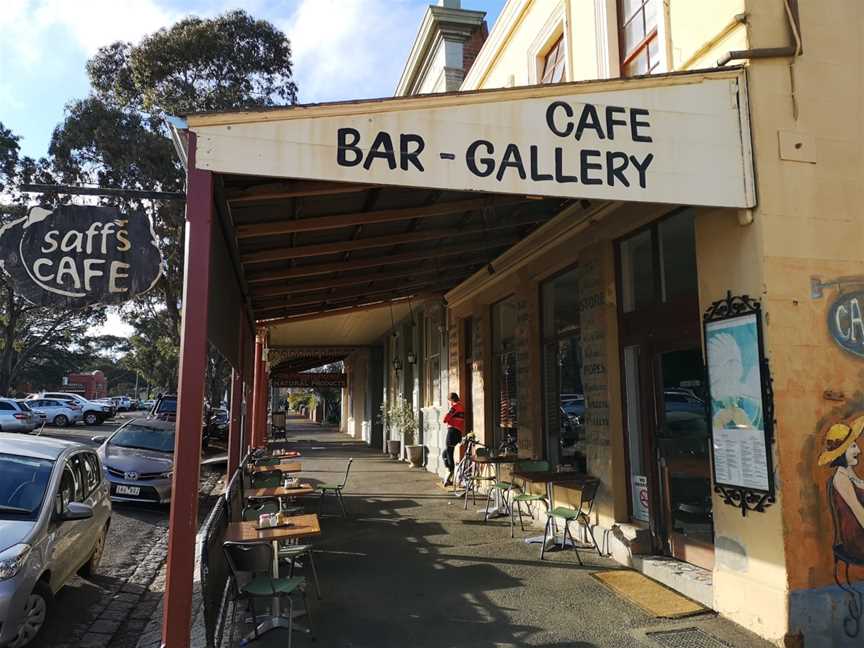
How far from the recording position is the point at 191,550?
12.4ft

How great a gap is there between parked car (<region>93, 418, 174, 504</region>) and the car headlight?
481cm

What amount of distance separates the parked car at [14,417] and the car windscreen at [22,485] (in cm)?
2274

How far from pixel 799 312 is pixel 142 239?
4.65 metres

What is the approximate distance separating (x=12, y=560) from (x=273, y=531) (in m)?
1.75

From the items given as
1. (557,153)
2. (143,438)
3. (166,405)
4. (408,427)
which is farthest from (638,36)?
(166,405)

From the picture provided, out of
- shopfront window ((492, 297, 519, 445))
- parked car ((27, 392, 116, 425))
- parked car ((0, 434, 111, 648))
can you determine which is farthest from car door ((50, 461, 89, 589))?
parked car ((27, 392, 116, 425))

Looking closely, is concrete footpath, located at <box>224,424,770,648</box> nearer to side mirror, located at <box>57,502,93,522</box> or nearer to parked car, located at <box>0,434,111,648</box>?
parked car, located at <box>0,434,111,648</box>

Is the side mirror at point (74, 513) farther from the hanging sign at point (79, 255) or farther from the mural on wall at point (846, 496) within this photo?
the mural on wall at point (846, 496)

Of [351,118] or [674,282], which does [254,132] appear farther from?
[674,282]

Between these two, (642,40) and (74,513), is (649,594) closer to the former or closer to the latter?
(74,513)

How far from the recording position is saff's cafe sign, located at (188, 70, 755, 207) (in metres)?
4.12

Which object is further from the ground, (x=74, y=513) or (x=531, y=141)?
(x=531, y=141)

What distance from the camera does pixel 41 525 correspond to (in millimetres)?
4816

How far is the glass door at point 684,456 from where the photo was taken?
558cm
